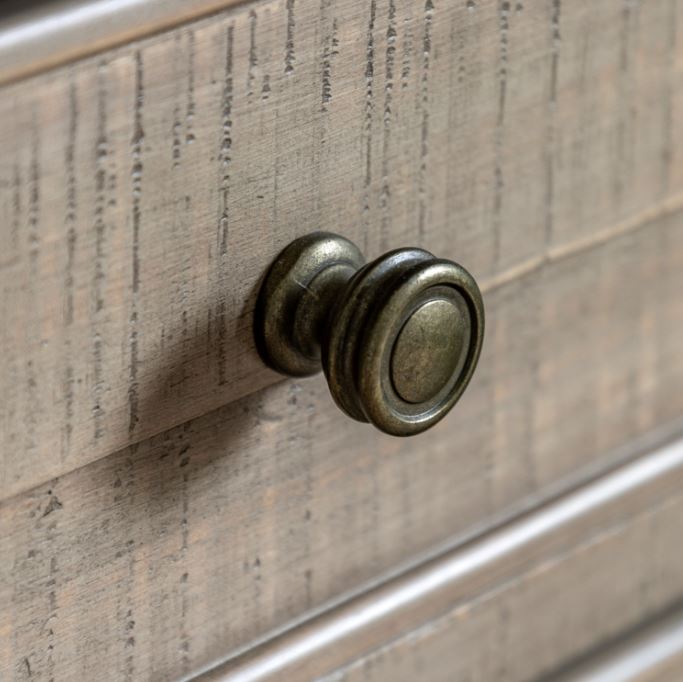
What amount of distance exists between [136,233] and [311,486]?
0.09 m

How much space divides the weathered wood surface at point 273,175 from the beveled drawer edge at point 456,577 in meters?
0.03

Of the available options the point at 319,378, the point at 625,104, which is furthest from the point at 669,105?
the point at 319,378

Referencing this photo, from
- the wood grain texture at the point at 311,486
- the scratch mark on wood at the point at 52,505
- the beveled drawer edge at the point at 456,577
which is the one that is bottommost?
the beveled drawer edge at the point at 456,577

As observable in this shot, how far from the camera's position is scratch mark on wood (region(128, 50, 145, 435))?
23 centimetres

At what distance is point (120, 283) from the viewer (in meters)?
0.24

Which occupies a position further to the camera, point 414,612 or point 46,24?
point 414,612

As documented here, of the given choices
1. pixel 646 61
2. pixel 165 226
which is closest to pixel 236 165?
pixel 165 226

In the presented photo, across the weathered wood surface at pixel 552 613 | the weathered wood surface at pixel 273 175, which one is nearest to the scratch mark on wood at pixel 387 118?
the weathered wood surface at pixel 273 175

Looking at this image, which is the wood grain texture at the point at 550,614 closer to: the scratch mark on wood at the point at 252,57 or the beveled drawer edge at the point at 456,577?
the beveled drawer edge at the point at 456,577

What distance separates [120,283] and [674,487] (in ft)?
0.74

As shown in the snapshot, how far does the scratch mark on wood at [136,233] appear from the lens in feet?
0.75

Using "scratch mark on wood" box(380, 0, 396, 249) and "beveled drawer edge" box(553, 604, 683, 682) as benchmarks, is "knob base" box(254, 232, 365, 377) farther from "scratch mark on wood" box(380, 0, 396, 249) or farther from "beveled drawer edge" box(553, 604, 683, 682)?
"beveled drawer edge" box(553, 604, 683, 682)

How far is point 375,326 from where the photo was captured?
0.25m

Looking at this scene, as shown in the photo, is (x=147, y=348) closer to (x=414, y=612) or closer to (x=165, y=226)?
(x=165, y=226)
